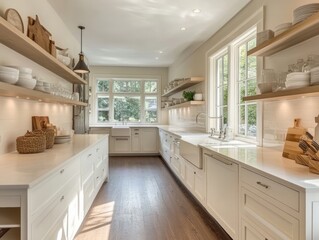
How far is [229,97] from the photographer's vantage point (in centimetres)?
371

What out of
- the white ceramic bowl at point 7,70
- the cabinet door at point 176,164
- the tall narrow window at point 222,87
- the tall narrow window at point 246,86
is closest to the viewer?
the white ceramic bowl at point 7,70

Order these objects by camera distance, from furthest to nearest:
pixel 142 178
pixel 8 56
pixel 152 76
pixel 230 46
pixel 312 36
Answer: pixel 152 76, pixel 142 178, pixel 230 46, pixel 8 56, pixel 312 36

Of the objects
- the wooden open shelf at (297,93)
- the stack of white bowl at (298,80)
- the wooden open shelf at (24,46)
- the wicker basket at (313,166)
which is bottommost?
the wicker basket at (313,166)

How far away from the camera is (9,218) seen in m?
1.38

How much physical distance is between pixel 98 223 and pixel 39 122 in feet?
4.50

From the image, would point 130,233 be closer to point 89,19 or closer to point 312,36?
point 312,36

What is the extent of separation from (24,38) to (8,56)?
1.22ft

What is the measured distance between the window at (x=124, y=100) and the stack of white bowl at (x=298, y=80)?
6.19 m

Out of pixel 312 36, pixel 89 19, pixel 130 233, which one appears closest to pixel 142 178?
pixel 130 233

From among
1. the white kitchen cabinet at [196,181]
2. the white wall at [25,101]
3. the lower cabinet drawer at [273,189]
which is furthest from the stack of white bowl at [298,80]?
the white wall at [25,101]

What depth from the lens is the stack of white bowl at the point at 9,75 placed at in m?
1.79

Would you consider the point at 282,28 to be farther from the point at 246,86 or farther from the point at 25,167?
the point at 25,167

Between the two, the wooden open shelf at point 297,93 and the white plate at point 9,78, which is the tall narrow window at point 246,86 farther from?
the white plate at point 9,78

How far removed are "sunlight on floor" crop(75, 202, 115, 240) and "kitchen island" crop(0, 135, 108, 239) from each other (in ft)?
0.60
